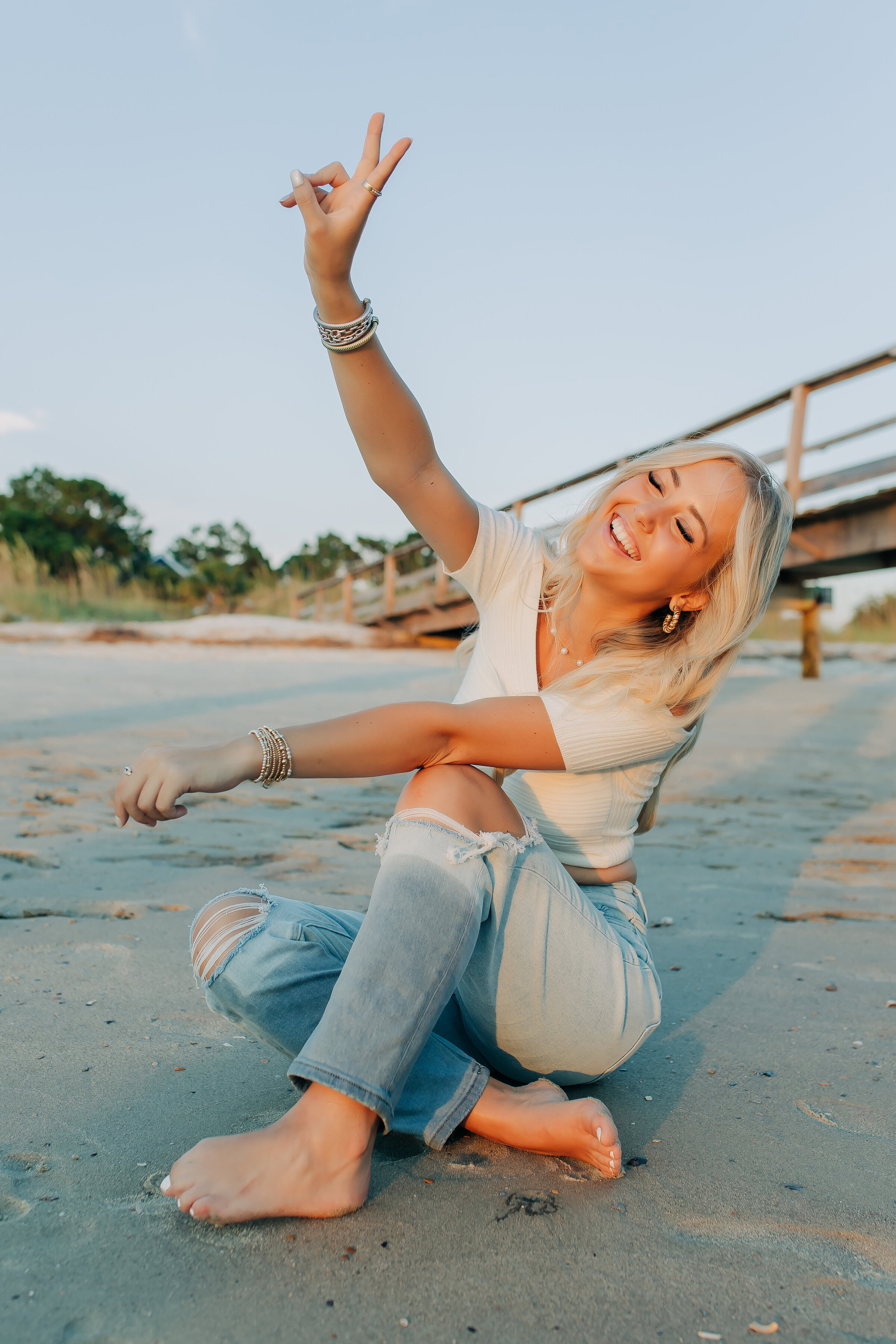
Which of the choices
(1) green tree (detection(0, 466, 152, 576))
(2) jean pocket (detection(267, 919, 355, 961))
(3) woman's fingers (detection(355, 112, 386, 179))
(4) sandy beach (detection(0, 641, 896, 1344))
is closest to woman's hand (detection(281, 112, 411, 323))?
(3) woman's fingers (detection(355, 112, 386, 179))

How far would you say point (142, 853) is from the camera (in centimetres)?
271

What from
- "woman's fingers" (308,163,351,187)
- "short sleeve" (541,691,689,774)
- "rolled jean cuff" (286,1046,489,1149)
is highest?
"woman's fingers" (308,163,351,187)

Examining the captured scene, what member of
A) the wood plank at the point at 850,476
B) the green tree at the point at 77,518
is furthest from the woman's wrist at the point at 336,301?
the green tree at the point at 77,518

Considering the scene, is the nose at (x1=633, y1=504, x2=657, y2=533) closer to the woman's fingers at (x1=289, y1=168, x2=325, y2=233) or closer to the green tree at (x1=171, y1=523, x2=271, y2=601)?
the woman's fingers at (x1=289, y1=168, x2=325, y2=233)

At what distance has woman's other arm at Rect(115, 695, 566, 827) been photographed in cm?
124

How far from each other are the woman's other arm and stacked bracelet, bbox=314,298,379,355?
1.95 ft

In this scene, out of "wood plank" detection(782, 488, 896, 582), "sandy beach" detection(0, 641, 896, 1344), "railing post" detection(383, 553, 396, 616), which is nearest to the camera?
"sandy beach" detection(0, 641, 896, 1344)

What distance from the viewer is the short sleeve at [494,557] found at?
1768 millimetres

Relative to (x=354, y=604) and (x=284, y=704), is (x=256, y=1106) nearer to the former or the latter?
(x=284, y=704)

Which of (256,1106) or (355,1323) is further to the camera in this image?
(256,1106)

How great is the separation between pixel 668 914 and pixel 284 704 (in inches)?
158

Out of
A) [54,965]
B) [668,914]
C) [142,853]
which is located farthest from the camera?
[142,853]

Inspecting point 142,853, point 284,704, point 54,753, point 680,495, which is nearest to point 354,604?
point 284,704

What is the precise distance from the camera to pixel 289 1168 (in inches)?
42.1
